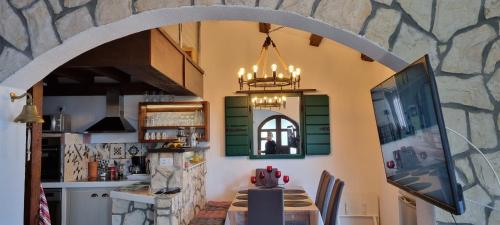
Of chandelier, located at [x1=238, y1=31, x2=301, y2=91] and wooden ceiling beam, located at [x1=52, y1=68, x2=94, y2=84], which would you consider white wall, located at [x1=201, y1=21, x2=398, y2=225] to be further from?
wooden ceiling beam, located at [x1=52, y1=68, x2=94, y2=84]

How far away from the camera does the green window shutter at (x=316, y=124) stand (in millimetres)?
5875

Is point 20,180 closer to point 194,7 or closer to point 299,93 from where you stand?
point 194,7

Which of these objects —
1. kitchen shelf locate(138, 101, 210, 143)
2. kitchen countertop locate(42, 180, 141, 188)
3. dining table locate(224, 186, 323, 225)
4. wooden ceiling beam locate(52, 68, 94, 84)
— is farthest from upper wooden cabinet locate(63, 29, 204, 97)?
kitchen countertop locate(42, 180, 141, 188)

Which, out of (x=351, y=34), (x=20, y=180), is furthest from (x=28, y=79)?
(x=351, y=34)

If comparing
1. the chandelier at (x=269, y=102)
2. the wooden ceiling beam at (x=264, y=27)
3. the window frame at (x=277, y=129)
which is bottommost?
the window frame at (x=277, y=129)

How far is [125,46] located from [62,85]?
3163 millimetres

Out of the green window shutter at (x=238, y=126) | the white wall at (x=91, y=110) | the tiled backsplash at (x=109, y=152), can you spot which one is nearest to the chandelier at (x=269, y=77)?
the green window shutter at (x=238, y=126)

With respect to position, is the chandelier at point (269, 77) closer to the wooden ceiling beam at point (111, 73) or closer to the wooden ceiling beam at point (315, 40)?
the wooden ceiling beam at point (315, 40)

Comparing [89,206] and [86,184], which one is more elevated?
[86,184]

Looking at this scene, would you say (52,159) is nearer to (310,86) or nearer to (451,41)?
(310,86)

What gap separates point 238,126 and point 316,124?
1.23 m

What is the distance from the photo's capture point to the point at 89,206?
509 cm

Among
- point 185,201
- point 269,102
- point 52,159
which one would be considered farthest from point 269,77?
point 52,159

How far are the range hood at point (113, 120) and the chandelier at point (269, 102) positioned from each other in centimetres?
192
